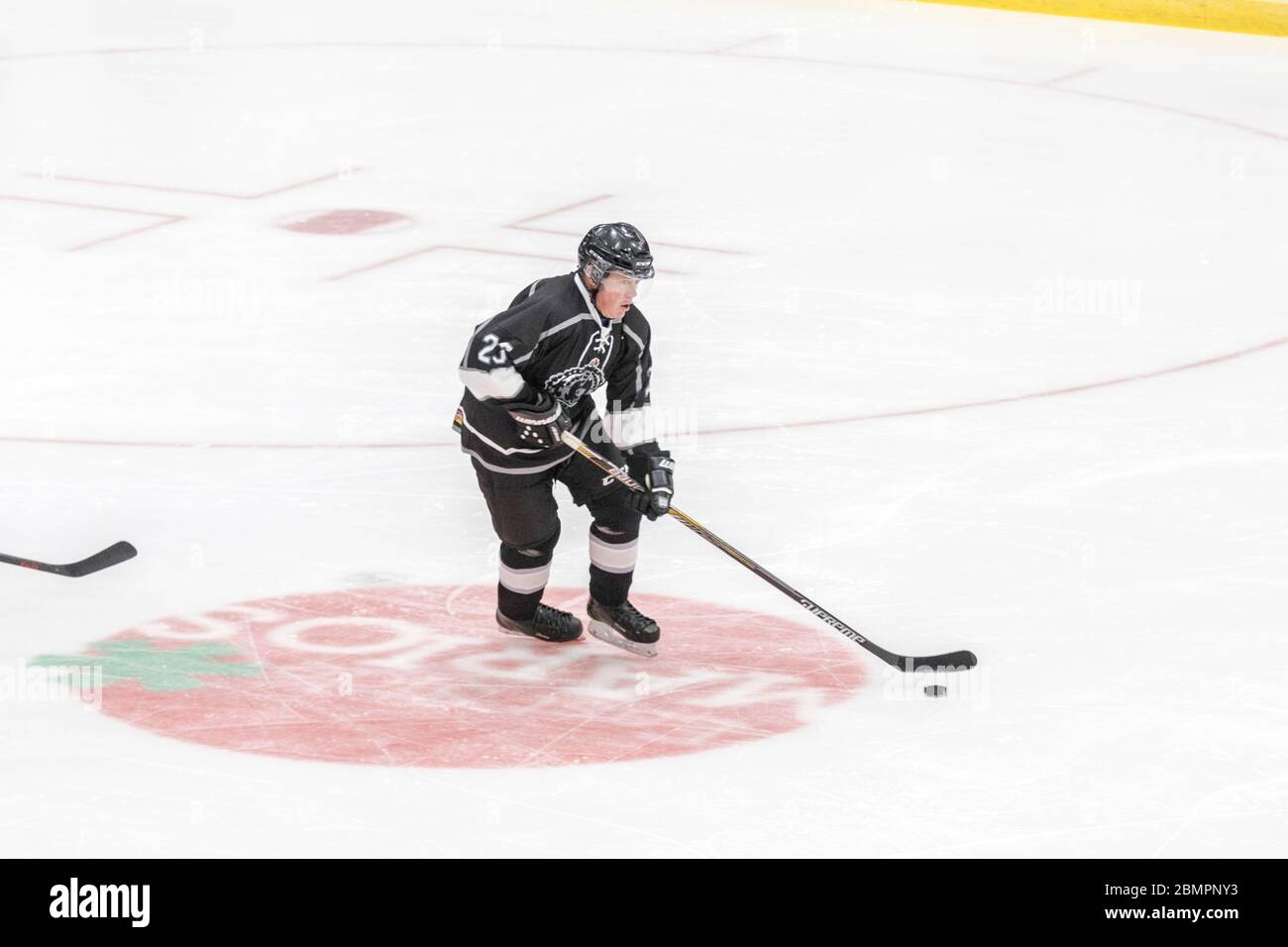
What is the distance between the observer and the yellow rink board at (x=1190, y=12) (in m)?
14.6

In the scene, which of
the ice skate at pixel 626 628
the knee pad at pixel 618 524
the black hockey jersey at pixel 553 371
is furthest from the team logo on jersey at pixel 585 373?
the ice skate at pixel 626 628

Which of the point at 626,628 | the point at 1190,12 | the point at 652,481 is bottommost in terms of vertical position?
the point at 626,628

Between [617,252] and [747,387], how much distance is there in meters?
2.85

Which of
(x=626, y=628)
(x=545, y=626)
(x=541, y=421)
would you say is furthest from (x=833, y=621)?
(x=541, y=421)

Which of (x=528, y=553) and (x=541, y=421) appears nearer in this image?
(x=541, y=421)

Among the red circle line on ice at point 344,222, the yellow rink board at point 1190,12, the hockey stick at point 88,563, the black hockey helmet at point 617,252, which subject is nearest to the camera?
the black hockey helmet at point 617,252

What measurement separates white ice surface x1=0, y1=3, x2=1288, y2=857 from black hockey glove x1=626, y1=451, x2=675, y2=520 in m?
0.58

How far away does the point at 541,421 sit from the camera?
196 inches

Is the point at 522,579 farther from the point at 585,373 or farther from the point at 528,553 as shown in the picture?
the point at 585,373

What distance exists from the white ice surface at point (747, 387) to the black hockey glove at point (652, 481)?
58 centimetres
